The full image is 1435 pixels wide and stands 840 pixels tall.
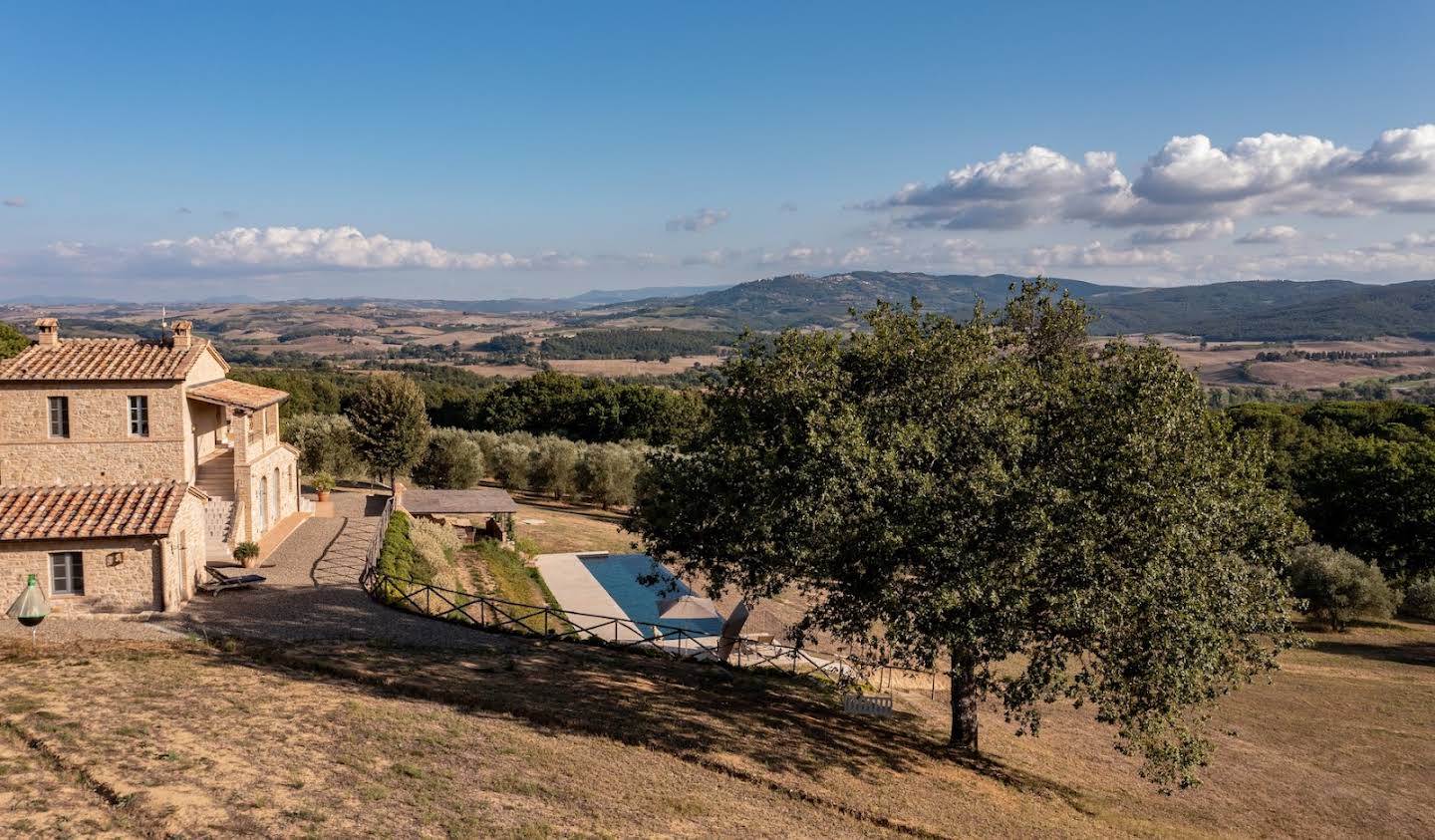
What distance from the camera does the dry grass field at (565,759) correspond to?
12938 millimetres

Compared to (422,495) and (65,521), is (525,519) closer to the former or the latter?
(422,495)

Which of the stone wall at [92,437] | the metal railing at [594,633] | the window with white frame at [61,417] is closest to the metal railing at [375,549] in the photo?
the metal railing at [594,633]

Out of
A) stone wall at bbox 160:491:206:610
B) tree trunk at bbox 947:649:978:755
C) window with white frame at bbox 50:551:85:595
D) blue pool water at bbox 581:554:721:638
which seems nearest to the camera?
tree trunk at bbox 947:649:978:755

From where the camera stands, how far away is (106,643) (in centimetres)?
2003

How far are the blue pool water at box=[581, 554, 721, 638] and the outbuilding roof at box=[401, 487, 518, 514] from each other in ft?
16.8

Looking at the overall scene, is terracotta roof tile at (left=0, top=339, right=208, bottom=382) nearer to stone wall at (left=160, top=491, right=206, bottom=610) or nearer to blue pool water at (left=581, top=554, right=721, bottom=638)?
stone wall at (left=160, top=491, right=206, bottom=610)

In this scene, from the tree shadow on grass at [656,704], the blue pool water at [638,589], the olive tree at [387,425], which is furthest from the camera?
the olive tree at [387,425]

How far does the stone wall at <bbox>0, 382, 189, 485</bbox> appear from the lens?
25094 millimetres

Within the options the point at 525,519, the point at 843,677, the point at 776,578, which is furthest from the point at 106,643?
the point at 525,519

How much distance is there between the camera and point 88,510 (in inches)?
895

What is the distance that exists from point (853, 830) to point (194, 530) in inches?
810

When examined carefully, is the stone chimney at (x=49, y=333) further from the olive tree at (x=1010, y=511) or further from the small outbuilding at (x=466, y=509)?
the olive tree at (x=1010, y=511)

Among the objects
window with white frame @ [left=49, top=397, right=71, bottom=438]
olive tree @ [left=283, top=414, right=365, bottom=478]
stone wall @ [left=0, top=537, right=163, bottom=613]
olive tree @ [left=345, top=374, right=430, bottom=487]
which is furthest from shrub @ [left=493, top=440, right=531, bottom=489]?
stone wall @ [left=0, top=537, right=163, bottom=613]

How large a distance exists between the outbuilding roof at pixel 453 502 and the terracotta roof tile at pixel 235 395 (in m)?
11.1
